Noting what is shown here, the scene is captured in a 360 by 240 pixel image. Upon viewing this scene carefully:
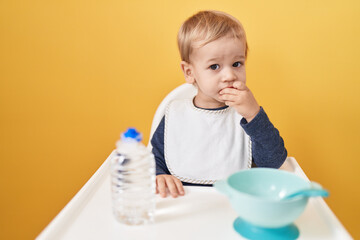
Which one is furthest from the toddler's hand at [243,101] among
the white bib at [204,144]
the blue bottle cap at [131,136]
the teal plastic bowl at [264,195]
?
the blue bottle cap at [131,136]

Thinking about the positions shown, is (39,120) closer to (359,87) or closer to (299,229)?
(299,229)

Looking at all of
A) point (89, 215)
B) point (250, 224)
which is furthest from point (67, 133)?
point (250, 224)

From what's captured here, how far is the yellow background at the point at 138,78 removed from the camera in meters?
1.53

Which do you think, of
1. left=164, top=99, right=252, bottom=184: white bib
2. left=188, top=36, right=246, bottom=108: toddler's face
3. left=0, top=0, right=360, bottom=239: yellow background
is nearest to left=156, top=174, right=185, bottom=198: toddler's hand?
left=164, top=99, right=252, bottom=184: white bib

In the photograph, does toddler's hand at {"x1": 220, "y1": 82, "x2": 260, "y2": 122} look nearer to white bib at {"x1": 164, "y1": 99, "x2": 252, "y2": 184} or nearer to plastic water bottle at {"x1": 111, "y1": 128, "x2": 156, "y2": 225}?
white bib at {"x1": 164, "y1": 99, "x2": 252, "y2": 184}

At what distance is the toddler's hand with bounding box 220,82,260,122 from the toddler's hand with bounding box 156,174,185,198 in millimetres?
278

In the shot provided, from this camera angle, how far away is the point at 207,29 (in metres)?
1.09

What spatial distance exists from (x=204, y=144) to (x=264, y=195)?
16.4 inches

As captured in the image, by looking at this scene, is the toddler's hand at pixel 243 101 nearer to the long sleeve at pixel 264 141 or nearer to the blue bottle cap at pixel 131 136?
the long sleeve at pixel 264 141

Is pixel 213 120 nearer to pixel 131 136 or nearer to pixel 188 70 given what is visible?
pixel 188 70

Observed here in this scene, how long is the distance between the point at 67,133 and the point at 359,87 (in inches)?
51.2

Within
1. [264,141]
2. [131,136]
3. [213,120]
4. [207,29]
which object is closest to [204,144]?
[213,120]

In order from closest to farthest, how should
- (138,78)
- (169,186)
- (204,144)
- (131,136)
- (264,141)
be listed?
(131,136)
(169,186)
(264,141)
(204,144)
(138,78)

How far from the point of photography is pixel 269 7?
1514 millimetres
